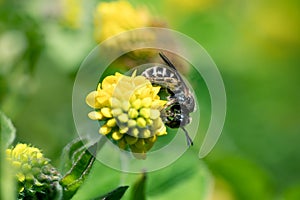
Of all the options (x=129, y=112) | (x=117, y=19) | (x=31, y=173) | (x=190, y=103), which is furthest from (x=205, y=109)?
(x=31, y=173)

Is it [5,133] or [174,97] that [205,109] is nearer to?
[174,97]

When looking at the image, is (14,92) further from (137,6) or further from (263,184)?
(263,184)

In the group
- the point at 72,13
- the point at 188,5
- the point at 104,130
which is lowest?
the point at 188,5

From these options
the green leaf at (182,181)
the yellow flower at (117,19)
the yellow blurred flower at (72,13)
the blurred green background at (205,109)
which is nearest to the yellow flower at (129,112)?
the blurred green background at (205,109)

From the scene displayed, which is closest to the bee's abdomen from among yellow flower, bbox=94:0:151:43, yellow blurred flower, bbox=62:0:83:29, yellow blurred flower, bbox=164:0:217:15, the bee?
the bee

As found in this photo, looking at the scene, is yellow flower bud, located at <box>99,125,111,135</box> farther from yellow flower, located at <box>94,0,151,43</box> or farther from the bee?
yellow flower, located at <box>94,0,151,43</box>

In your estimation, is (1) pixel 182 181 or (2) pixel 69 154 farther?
(1) pixel 182 181
